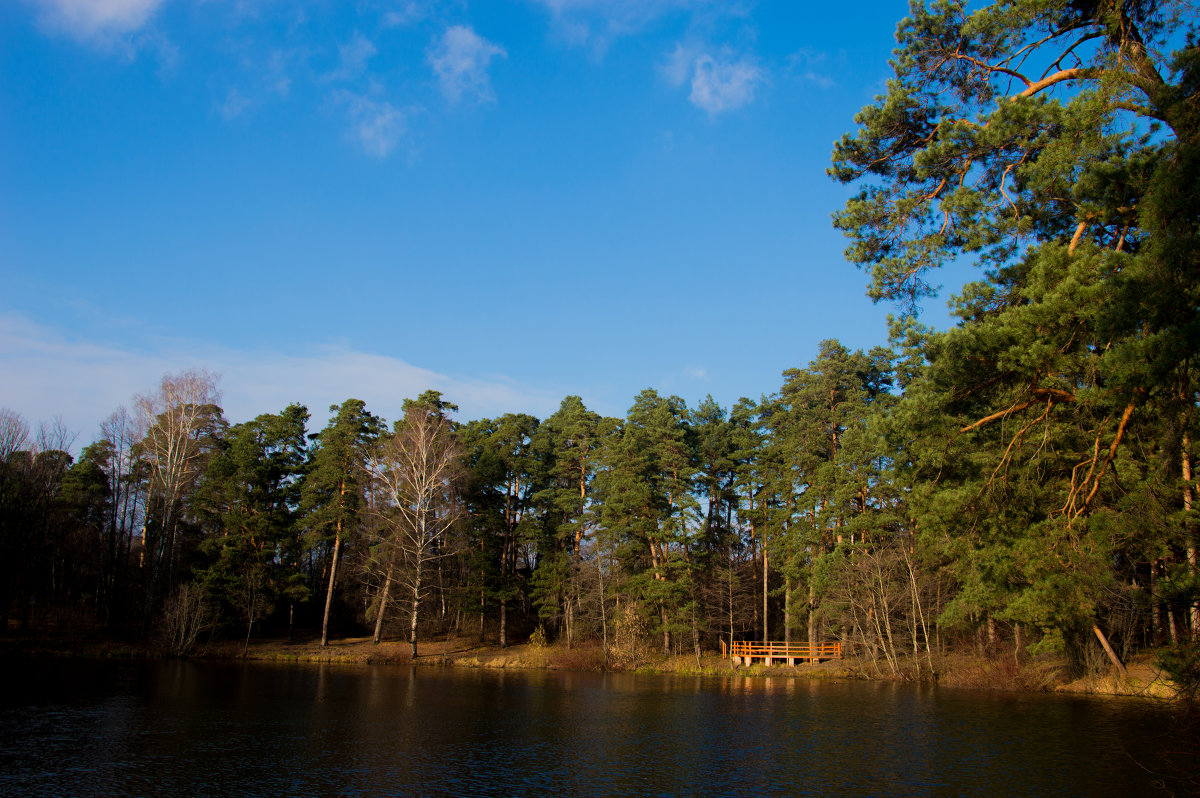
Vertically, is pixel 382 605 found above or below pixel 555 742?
above

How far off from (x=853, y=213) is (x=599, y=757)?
12.0 meters

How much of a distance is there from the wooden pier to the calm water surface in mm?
12905

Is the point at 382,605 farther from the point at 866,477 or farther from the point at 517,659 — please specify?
the point at 866,477

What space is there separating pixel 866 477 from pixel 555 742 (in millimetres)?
25974

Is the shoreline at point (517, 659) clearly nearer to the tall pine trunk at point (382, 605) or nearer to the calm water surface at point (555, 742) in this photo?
the tall pine trunk at point (382, 605)

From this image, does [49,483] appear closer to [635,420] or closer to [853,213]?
[635,420]

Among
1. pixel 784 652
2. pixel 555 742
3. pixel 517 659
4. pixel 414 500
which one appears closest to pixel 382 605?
pixel 414 500

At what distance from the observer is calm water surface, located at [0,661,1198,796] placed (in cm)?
1199

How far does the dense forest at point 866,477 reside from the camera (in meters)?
10.5

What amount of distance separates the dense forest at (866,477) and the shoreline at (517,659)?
4.15 ft

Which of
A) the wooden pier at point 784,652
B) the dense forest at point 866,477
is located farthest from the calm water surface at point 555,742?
the wooden pier at point 784,652

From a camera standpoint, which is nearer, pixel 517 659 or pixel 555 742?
pixel 555 742

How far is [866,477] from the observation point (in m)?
37.2

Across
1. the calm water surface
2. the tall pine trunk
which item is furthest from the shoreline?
the calm water surface
